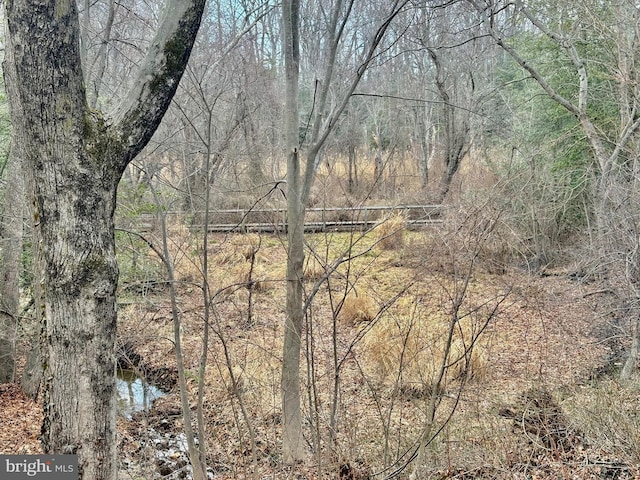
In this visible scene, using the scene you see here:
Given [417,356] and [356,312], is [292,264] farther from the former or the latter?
[356,312]

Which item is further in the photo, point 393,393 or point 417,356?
point 417,356

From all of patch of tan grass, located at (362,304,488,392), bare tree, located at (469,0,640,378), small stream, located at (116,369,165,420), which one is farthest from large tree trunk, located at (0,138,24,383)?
bare tree, located at (469,0,640,378)

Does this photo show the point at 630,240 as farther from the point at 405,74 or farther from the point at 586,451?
the point at 405,74

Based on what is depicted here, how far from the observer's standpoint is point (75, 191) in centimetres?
196

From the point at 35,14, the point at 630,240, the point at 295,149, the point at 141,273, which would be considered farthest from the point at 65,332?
the point at 630,240

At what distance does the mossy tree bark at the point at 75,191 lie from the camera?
1.92 m

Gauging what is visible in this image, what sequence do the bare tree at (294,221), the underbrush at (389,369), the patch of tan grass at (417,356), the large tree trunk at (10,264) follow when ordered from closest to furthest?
the underbrush at (389,369) < the bare tree at (294,221) < the patch of tan grass at (417,356) < the large tree trunk at (10,264)

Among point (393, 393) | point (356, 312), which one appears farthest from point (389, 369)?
point (393, 393)

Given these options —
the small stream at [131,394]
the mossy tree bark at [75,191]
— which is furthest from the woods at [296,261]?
the small stream at [131,394]

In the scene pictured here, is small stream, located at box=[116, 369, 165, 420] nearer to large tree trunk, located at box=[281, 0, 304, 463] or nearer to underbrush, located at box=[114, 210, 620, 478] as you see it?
underbrush, located at box=[114, 210, 620, 478]

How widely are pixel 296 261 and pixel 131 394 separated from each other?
3.90 metres

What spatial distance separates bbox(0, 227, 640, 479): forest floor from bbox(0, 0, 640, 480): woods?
43 mm

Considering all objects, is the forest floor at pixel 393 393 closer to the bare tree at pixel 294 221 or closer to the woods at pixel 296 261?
the woods at pixel 296 261

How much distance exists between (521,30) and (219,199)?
7.77 m
